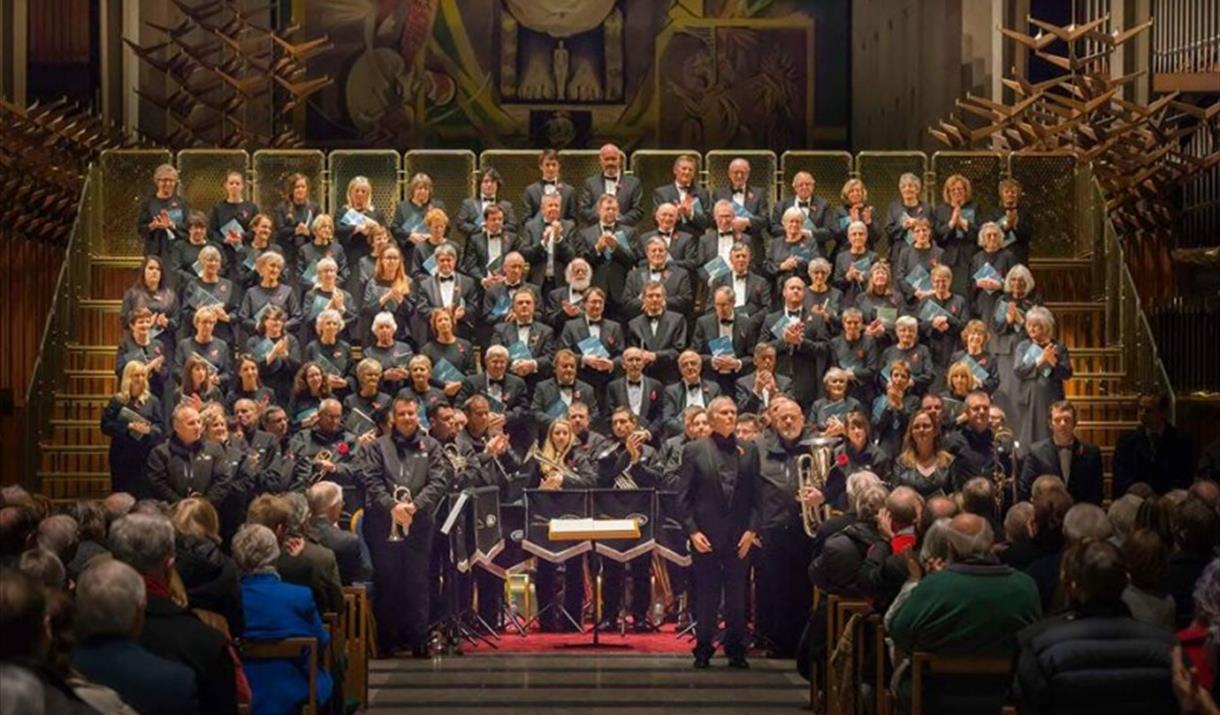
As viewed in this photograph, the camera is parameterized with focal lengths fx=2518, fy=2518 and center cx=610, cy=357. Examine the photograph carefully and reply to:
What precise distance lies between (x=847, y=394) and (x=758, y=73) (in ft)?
34.9

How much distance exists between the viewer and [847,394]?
16.4 metres

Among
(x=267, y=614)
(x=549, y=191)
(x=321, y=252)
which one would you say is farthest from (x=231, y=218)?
(x=267, y=614)

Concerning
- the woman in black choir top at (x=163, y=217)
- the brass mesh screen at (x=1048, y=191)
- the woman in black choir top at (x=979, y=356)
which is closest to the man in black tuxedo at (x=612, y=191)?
the woman in black choir top at (x=979, y=356)

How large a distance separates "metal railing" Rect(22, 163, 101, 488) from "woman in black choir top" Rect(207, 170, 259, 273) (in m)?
1.26

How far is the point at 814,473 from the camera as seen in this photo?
14.5 m

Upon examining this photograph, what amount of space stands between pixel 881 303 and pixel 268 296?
421 cm

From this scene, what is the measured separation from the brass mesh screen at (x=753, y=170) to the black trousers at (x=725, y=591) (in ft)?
18.1

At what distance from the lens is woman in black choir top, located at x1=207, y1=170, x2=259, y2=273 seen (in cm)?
1789

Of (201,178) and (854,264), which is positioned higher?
(201,178)

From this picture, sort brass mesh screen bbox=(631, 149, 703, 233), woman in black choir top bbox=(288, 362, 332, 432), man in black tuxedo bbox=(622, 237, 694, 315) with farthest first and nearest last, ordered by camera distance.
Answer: brass mesh screen bbox=(631, 149, 703, 233)
man in black tuxedo bbox=(622, 237, 694, 315)
woman in black choir top bbox=(288, 362, 332, 432)

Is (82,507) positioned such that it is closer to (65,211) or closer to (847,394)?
(847,394)

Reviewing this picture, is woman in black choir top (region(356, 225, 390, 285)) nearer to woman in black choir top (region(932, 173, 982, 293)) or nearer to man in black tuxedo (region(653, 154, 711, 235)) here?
man in black tuxedo (region(653, 154, 711, 235))

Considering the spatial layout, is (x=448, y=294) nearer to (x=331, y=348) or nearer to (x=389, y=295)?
(x=389, y=295)

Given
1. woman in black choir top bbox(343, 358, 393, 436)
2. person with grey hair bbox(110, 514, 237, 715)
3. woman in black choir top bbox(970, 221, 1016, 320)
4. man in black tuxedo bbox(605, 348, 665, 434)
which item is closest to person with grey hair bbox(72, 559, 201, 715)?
person with grey hair bbox(110, 514, 237, 715)
